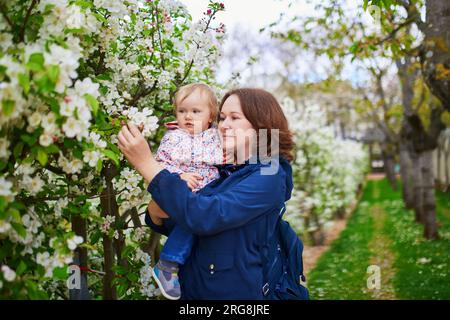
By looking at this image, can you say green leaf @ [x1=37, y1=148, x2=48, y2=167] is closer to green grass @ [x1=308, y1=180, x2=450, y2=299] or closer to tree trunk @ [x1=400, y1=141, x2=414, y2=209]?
green grass @ [x1=308, y1=180, x2=450, y2=299]

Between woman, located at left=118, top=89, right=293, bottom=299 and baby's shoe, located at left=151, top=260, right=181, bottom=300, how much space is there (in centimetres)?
4

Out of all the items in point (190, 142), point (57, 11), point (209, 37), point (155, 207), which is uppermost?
point (209, 37)

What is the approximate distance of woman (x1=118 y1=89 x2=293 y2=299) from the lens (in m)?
2.19

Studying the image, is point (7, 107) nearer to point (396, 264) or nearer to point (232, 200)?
point (232, 200)

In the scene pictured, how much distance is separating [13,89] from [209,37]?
2.26 metres

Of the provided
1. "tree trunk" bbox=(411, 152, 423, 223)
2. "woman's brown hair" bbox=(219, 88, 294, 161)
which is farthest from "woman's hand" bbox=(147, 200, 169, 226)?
"tree trunk" bbox=(411, 152, 423, 223)

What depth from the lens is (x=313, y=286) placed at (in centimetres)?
798

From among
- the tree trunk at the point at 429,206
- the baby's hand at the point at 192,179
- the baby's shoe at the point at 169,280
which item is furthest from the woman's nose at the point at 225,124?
the tree trunk at the point at 429,206

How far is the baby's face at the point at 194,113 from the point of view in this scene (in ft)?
9.90

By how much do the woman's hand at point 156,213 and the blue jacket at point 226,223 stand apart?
23 centimetres

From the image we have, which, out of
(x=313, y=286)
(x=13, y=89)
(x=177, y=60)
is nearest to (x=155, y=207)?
(x=13, y=89)

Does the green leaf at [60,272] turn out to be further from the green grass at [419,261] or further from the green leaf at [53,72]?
the green grass at [419,261]

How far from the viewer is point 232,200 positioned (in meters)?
2.21

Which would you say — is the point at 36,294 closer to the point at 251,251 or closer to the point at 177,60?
the point at 251,251
